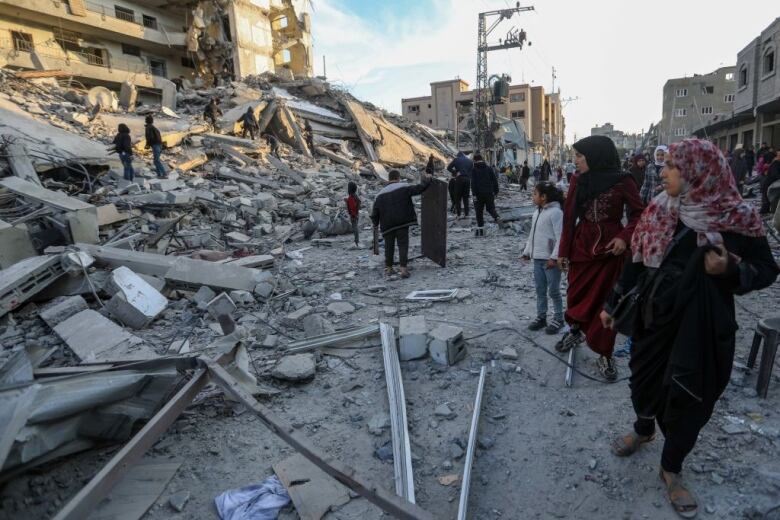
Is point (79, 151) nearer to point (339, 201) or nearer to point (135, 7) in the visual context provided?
point (339, 201)

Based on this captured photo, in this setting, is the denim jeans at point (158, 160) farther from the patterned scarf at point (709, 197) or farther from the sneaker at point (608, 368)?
the patterned scarf at point (709, 197)

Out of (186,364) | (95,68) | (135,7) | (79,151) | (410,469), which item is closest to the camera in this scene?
(410,469)

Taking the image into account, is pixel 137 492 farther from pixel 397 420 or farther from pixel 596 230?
pixel 596 230

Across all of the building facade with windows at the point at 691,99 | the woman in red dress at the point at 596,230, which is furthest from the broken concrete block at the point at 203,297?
the building facade with windows at the point at 691,99

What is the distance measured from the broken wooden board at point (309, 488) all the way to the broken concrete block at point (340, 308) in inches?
94.9

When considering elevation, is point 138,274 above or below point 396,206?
below

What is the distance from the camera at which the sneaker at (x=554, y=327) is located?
12.8ft

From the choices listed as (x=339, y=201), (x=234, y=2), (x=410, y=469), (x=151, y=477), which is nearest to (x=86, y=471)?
(x=151, y=477)

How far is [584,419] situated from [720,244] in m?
1.54

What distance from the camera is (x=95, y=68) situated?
22.9m

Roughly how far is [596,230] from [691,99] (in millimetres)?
48661

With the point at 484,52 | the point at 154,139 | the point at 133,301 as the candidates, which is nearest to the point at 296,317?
the point at 133,301

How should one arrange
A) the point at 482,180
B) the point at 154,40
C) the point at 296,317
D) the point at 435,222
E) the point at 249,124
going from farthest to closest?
the point at 154,40 → the point at 249,124 → the point at 482,180 → the point at 435,222 → the point at 296,317

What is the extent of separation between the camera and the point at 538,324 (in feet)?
13.2
